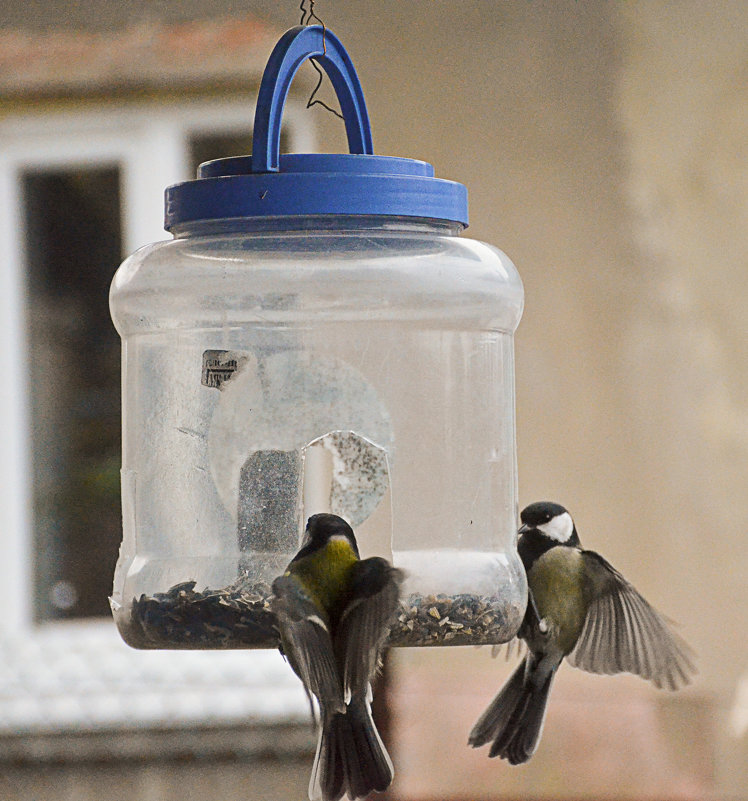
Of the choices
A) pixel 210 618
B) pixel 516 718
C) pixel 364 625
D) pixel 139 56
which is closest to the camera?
pixel 364 625

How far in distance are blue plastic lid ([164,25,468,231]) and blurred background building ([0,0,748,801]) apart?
254 centimetres

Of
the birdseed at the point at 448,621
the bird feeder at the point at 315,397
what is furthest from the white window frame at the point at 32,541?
the birdseed at the point at 448,621

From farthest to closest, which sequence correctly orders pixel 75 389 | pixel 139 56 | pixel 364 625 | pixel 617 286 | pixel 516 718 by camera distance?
1. pixel 75 389
2. pixel 139 56
3. pixel 617 286
4. pixel 516 718
5. pixel 364 625

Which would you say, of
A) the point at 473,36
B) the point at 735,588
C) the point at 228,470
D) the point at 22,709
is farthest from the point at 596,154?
the point at 228,470

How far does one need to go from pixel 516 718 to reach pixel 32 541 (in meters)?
3.13

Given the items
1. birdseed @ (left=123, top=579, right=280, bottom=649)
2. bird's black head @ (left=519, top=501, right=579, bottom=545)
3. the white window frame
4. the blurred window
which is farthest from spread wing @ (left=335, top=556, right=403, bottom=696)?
the blurred window

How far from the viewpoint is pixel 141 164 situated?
410cm

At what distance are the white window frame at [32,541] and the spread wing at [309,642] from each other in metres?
2.83

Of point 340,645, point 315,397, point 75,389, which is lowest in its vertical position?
point 340,645

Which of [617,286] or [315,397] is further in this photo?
[617,286]

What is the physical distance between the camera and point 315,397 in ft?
4.19

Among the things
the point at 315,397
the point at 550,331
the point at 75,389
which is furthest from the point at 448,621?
the point at 75,389

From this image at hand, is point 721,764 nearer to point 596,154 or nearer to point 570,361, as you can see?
point 570,361

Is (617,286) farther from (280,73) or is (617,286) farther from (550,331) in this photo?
(280,73)
